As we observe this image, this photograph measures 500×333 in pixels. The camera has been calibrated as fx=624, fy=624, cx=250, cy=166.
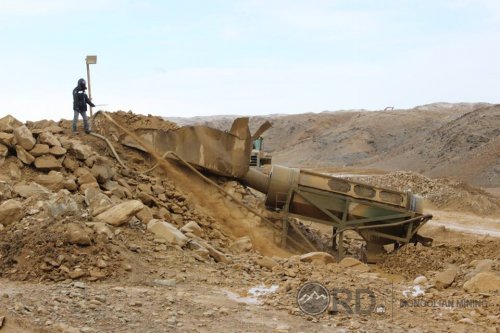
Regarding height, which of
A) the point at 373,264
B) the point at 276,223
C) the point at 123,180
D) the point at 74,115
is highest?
the point at 74,115

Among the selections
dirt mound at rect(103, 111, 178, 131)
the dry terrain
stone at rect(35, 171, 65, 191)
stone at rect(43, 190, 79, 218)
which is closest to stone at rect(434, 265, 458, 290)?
the dry terrain

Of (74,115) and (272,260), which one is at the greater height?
(74,115)

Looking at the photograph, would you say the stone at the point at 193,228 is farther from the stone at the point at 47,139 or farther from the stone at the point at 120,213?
the stone at the point at 47,139

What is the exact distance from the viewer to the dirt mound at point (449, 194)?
21.9 meters

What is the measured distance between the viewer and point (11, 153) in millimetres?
10633

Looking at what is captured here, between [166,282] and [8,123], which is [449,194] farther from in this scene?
[166,282]

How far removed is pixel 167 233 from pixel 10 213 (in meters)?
2.20

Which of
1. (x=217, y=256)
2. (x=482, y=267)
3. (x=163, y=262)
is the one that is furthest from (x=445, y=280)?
(x=163, y=262)

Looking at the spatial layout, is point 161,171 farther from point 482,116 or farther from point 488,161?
point 482,116

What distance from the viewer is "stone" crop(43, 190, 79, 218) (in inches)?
341

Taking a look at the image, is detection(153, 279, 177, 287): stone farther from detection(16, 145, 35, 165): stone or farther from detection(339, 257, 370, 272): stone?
detection(16, 145, 35, 165): stone

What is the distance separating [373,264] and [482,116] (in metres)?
34.4

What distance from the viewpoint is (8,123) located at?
1116 cm

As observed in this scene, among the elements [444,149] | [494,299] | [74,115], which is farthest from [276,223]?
[444,149]
